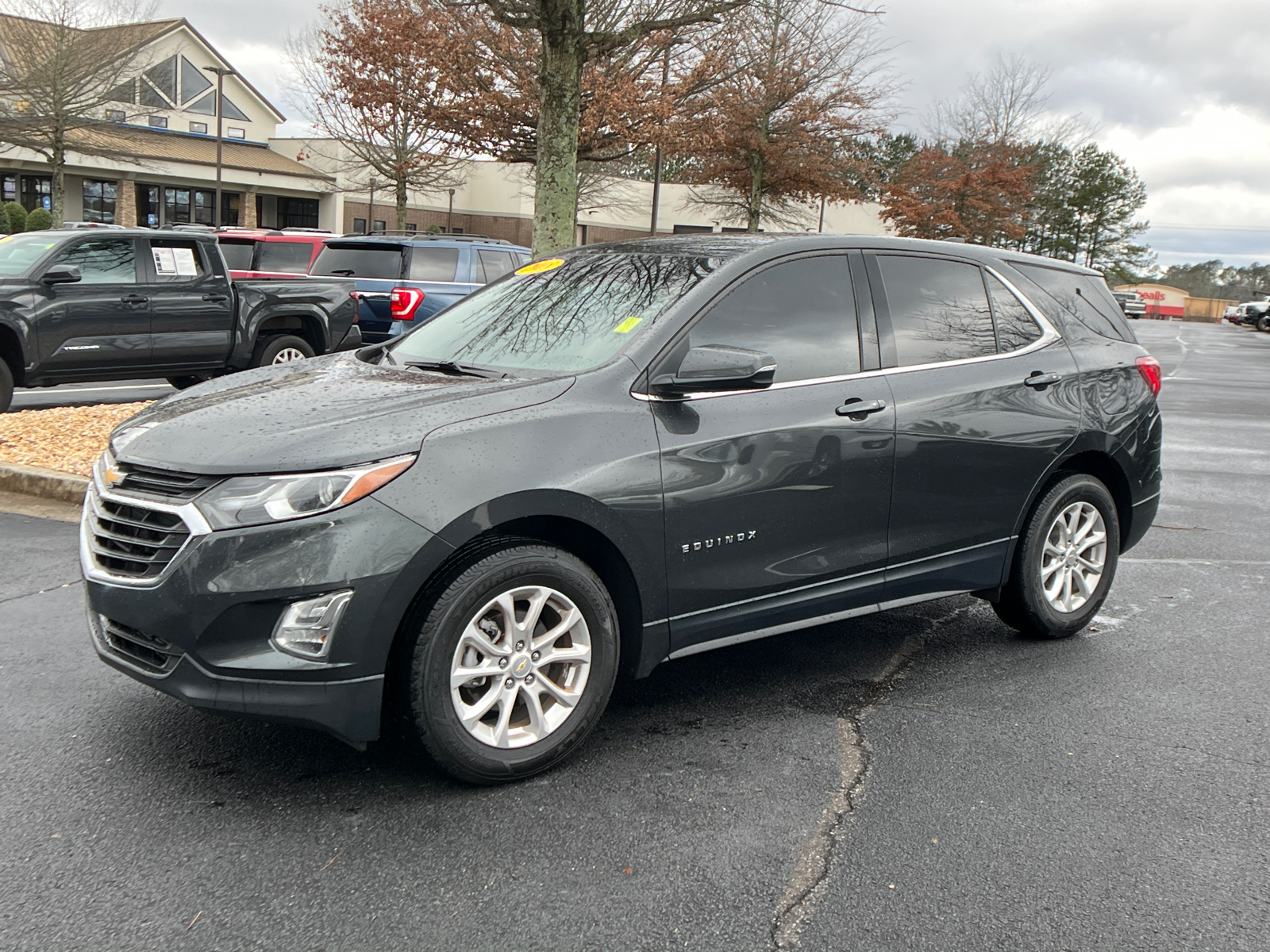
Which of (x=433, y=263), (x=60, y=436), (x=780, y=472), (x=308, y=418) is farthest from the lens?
(x=433, y=263)

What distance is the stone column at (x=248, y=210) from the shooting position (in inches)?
1738

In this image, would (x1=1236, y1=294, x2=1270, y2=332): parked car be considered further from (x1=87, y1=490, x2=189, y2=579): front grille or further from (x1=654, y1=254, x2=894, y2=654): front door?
(x1=87, y1=490, x2=189, y2=579): front grille

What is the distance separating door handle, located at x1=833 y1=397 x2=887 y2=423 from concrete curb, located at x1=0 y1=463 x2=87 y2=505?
17.3 ft

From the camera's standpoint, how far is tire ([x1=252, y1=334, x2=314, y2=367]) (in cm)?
1259

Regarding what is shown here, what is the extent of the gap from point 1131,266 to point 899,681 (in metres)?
87.7

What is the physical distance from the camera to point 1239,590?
243 inches

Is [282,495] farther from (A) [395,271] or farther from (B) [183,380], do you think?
(A) [395,271]

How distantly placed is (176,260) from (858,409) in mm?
9581

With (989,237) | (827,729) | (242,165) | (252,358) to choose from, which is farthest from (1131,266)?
(827,729)

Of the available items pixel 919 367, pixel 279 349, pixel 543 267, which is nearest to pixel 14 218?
pixel 279 349

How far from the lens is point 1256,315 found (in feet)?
205

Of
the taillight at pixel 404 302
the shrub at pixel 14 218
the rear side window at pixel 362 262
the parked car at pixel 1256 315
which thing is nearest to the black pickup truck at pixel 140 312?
the taillight at pixel 404 302

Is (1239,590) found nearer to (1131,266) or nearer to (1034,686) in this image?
(1034,686)

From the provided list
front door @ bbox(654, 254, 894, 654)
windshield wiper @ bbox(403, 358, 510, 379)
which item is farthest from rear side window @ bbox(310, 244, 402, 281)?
front door @ bbox(654, 254, 894, 654)
